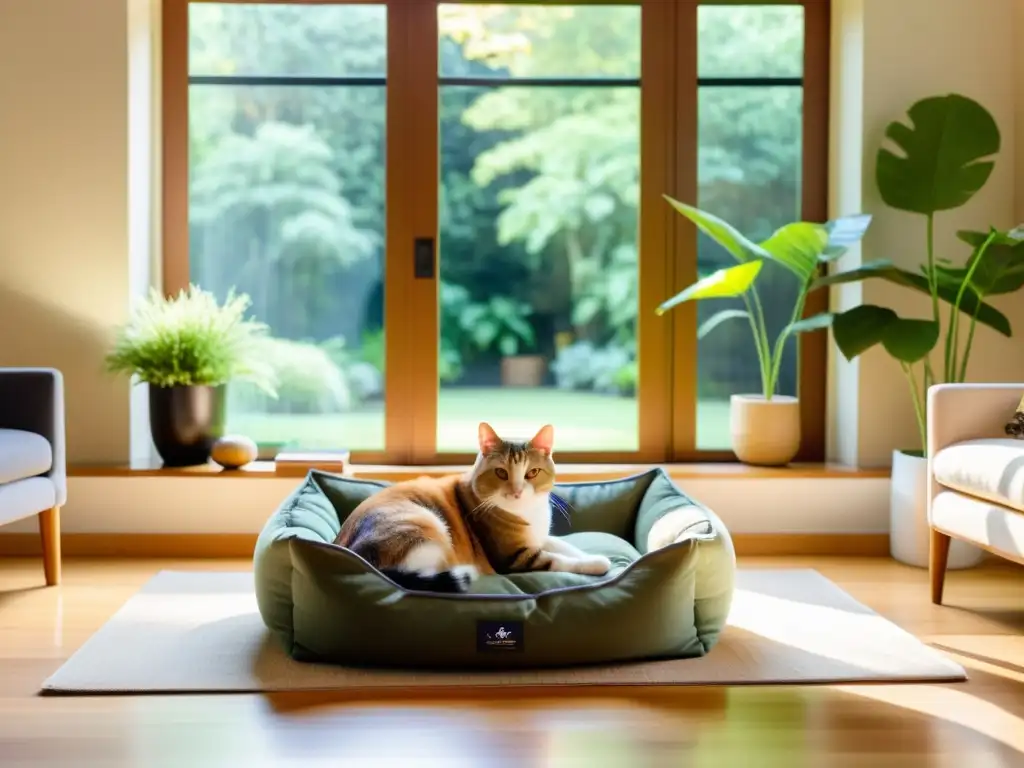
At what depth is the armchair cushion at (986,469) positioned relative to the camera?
3090mm

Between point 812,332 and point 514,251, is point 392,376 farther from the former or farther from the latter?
point 812,332

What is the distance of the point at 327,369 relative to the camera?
475cm

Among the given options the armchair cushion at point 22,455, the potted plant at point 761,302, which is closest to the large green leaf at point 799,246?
the potted plant at point 761,302

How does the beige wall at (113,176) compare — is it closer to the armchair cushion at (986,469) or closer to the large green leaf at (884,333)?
the large green leaf at (884,333)

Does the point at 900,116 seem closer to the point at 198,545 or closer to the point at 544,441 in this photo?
the point at 544,441

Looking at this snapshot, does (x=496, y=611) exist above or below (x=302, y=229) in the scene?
below

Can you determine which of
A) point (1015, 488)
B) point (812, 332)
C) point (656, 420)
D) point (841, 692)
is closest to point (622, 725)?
point (841, 692)

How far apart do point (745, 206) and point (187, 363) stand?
2.24 m

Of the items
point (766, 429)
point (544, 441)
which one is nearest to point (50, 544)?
point (544, 441)

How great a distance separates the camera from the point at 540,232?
4.78 m

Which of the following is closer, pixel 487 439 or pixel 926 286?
pixel 487 439

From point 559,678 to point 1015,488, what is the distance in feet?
4.19

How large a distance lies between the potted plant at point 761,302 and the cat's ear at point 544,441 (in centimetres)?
127

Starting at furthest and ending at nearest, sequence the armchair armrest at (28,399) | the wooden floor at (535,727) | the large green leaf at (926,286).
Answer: the large green leaf at (926,286) → the armchair armrest at (28,399) → the wooden floor at (535,727)
